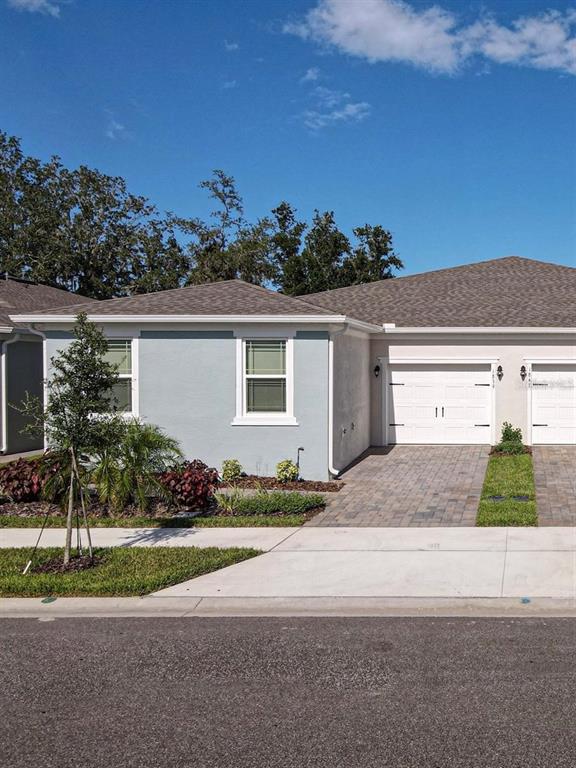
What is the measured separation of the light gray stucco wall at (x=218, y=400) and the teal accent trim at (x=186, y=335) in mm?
20

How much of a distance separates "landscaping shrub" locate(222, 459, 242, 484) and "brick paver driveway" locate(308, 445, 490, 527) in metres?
2.19

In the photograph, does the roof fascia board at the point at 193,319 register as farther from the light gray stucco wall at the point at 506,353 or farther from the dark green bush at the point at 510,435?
the dark green bush at the point at 510,435

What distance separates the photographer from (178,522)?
1160 cm

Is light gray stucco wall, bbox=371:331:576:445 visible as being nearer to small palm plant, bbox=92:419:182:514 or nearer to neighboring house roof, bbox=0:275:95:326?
neighboring house roof, bbox=0:275:95:326

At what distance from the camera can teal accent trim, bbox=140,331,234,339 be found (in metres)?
15.4

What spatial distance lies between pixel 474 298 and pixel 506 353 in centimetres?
322

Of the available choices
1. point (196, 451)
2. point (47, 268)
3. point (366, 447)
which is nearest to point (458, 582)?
point (196, 451)

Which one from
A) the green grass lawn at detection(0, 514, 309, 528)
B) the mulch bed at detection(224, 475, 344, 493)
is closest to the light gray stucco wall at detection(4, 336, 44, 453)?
the mulch bed at detection(224, 475, 344, 493)

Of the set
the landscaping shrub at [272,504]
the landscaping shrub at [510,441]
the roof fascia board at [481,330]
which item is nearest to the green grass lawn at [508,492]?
the landscaping shrub at [510,441]

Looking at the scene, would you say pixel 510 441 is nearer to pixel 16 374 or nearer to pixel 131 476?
pixel 131 476

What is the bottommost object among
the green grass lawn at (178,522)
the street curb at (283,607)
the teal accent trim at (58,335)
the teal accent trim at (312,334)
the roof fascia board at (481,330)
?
the street curb at (283,607)

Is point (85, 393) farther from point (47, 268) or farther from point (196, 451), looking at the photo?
point (47, 268)

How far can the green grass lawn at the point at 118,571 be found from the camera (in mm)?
Answer: 8281

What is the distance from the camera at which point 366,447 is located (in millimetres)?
20266
